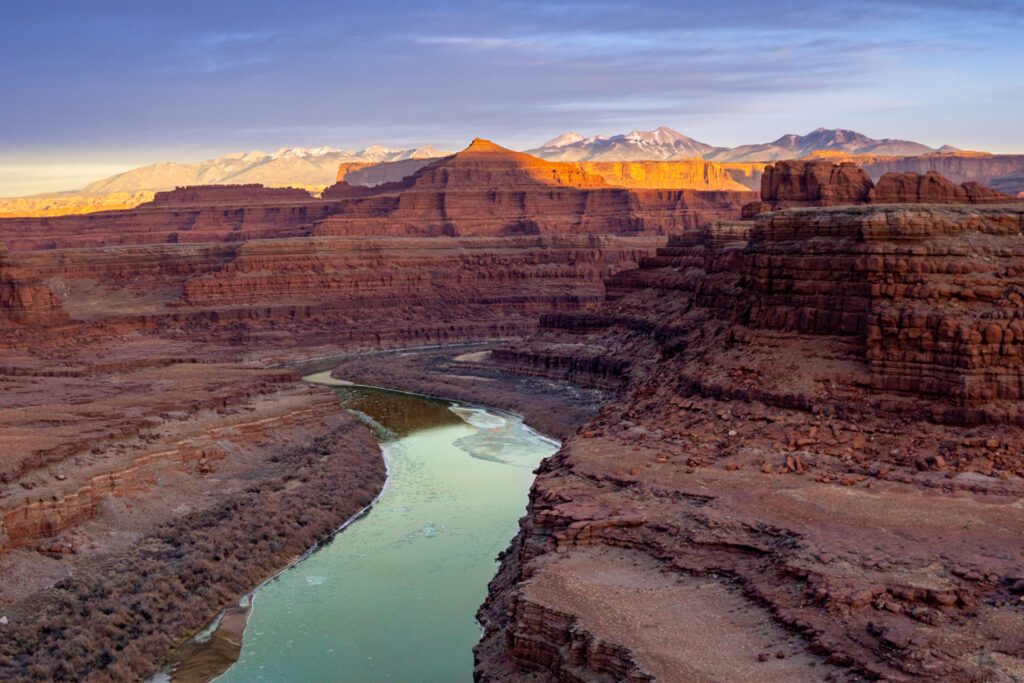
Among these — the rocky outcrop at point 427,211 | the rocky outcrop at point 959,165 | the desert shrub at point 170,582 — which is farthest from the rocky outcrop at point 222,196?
the desert shrub at point 170,582

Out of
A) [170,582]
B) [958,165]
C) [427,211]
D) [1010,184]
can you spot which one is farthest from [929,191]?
[958,165]

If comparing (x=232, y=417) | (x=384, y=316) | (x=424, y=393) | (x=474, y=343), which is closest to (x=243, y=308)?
(x=384, y=316)

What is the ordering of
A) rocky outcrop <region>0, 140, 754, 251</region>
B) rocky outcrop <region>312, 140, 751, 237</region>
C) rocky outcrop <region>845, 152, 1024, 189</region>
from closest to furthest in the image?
rocky outcrop <region>312, 140, 751, 237</region> < rocky outcrop <region>0, 140, 754, 251</region> < rocky outcrop <region>845, 152, 1024, 189</region>

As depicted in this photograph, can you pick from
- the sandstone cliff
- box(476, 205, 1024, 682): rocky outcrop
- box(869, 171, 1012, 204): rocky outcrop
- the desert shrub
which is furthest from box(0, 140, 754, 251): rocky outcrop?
box(476, 205, 1024, 682): rocky outcrop

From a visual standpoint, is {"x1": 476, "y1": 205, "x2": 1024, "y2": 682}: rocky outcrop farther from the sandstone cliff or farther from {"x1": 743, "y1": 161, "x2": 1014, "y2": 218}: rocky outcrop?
the sandstone cliff

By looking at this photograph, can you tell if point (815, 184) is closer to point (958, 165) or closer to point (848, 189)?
point (848, 189)

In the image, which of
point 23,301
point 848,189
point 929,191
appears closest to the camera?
point 929,191
